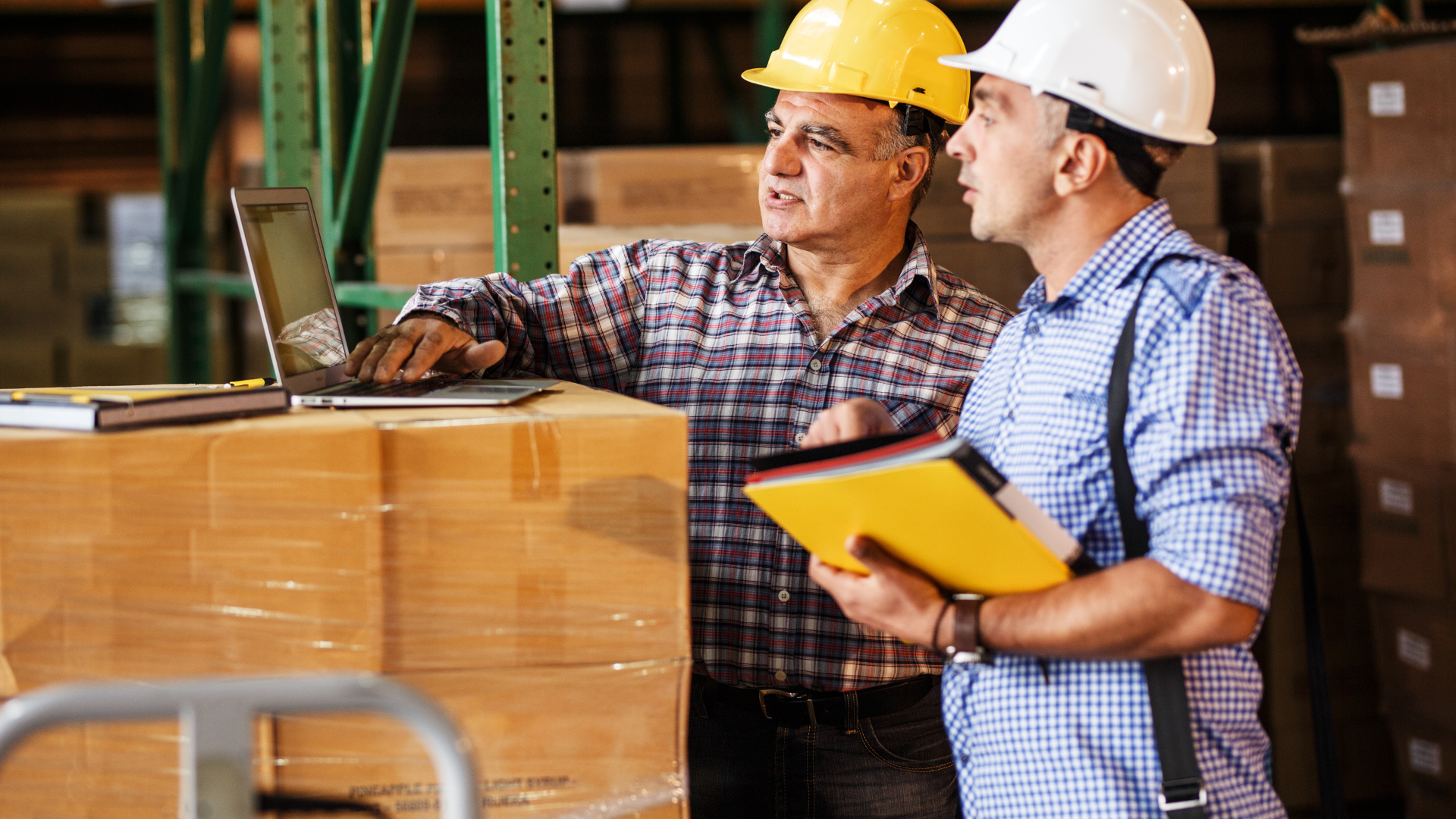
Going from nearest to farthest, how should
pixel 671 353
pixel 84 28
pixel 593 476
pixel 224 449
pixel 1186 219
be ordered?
pixel 224 449
pixel 593 476
pixel 671 353
pixel 1186 219
pixel 84 28

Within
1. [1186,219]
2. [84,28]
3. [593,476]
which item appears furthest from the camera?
[84,28]

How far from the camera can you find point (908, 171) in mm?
2455

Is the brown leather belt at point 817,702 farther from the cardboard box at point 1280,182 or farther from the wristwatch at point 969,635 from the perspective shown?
the cardboard box at point 1280,182

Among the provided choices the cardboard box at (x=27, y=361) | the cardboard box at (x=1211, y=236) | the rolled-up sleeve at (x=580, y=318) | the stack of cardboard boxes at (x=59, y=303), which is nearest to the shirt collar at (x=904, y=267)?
the rolled-up sleeve at (x=580, y=318)

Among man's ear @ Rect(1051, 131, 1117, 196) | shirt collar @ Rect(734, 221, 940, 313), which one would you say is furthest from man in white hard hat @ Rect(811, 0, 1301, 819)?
shirt collar @ Rect(734, 221, 940, 313)

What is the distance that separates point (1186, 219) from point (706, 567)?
2.24m

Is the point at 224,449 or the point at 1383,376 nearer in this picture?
the point at 224,449

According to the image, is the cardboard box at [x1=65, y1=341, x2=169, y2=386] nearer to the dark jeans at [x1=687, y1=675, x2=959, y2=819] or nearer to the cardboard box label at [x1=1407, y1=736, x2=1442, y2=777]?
the dark jeans at [x1=687, y1=675, x2=959, y2=819]

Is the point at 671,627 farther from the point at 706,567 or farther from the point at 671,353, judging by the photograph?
the point at 671,353

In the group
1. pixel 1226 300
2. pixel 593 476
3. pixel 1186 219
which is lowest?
pixel 593 476

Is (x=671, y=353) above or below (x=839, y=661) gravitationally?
above

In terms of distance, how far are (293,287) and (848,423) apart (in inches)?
30.9

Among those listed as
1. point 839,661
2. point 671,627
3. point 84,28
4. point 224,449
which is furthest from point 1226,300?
point 84,28

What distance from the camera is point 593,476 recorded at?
1600mm
